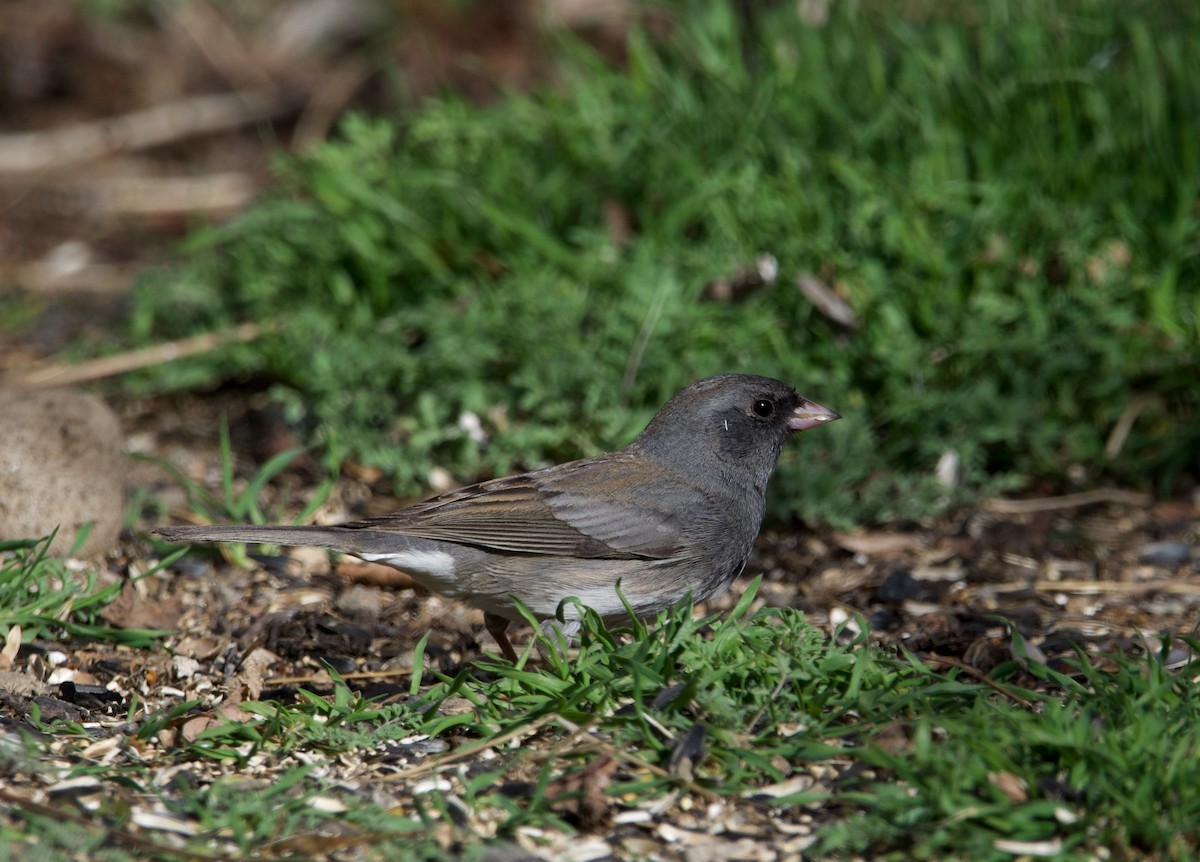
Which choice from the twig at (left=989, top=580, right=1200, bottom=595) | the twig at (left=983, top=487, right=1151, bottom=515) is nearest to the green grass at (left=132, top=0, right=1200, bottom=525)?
the twig at (left=983, top=487, right=1151, bottom=515)

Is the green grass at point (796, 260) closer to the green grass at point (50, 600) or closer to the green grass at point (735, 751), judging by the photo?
the green grass at point (50, 600)

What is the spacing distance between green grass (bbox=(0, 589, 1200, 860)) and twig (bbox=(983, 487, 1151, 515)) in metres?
1.43

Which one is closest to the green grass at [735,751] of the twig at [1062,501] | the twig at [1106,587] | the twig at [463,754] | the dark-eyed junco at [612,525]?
the twig at [463,754]

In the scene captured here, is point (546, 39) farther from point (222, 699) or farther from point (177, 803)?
point (177, 803)

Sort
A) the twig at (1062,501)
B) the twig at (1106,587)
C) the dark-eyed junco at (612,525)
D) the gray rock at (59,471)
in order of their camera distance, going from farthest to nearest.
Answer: the twig at (1062,501) < the twig at (1106,587) < the gray rock at (59,471) < the dark-eyed junco at (612,525)

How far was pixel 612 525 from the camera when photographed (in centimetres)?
356

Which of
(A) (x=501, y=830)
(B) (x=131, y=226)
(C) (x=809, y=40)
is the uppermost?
(C) (x=809, y=40)

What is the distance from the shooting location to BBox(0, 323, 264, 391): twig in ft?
17.2

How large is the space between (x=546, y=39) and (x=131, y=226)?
2.34 meters

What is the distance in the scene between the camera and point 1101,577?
407 cm

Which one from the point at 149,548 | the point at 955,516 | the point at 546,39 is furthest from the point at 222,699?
the point at 546,39

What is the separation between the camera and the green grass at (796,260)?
15.0ft

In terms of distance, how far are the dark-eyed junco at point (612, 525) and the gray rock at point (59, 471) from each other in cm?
62

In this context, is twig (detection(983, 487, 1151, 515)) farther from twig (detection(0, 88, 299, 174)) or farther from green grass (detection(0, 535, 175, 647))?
twig (detection(0, 88, 299, 174))
